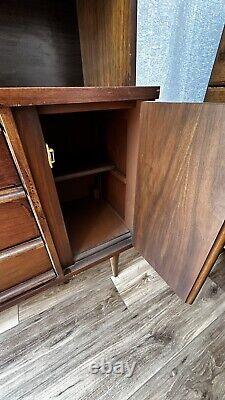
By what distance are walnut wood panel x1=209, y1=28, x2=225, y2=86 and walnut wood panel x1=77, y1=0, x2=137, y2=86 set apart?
13.0 inches

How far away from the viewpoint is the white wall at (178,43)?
27.0 inches

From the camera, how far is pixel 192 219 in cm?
44

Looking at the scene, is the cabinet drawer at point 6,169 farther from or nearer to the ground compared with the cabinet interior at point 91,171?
farther from the ground

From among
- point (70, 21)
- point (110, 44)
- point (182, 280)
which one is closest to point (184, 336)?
point (182, 280)

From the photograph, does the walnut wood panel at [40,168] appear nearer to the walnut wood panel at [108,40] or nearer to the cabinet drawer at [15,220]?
the cabinet drawer at [15,220]

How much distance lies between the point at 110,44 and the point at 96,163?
39 cm

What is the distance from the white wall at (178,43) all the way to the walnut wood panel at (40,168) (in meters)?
0.56

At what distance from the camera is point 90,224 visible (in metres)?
0.85

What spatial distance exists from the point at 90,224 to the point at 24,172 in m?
0.43

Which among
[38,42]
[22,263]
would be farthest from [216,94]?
[22,263]

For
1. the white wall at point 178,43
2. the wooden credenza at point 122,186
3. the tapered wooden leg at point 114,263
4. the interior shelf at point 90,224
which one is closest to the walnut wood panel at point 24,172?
the wooden credenza at point 122,186

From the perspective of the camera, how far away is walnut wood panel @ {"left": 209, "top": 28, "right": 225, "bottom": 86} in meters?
0.66

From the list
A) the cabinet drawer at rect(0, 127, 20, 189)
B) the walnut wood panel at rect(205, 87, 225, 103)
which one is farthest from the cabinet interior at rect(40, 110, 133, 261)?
the walnut wood panel at rect(205, 87, 225, 103)

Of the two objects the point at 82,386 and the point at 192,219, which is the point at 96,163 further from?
the point at 82,386
